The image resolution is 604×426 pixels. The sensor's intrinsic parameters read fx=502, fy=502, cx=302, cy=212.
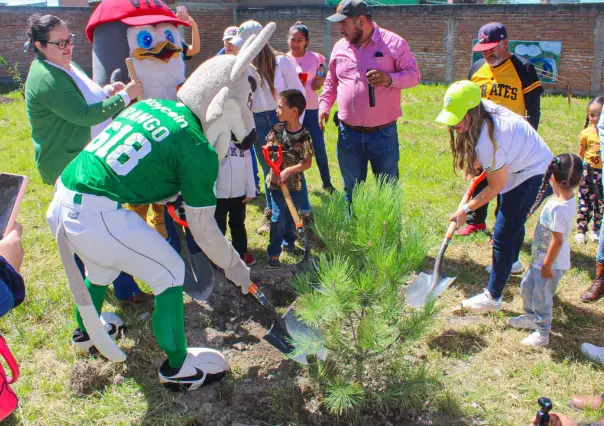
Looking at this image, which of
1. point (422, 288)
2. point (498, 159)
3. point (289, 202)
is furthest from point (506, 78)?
point (289, 202)

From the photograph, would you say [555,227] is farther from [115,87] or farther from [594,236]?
[115,87]

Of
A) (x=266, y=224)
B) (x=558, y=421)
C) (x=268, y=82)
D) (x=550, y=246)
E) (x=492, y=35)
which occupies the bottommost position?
(x=266, y=224)

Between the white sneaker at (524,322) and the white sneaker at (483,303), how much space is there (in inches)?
6.1

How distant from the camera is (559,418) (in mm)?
2201

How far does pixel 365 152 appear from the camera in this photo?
4.09 meters

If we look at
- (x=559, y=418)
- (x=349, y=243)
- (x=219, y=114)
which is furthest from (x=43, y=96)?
(x=559, y=418)

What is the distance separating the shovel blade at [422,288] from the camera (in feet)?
9.93

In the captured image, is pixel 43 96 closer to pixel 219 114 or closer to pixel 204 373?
pixel 219 114

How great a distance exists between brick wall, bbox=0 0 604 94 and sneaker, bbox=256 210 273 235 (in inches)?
402

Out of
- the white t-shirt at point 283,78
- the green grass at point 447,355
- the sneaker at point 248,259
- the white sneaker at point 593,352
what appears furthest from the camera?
the white t-shirt at point 283,78

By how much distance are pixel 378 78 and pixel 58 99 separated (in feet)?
7.07

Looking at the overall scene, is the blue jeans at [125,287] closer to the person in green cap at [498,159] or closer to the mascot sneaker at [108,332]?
the mascot sneaker at [108,332]

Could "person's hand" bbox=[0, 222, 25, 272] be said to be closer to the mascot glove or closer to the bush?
the mascot glove

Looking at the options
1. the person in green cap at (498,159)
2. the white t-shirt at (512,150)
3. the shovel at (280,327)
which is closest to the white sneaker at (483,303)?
the person in green cap at (498,159)
